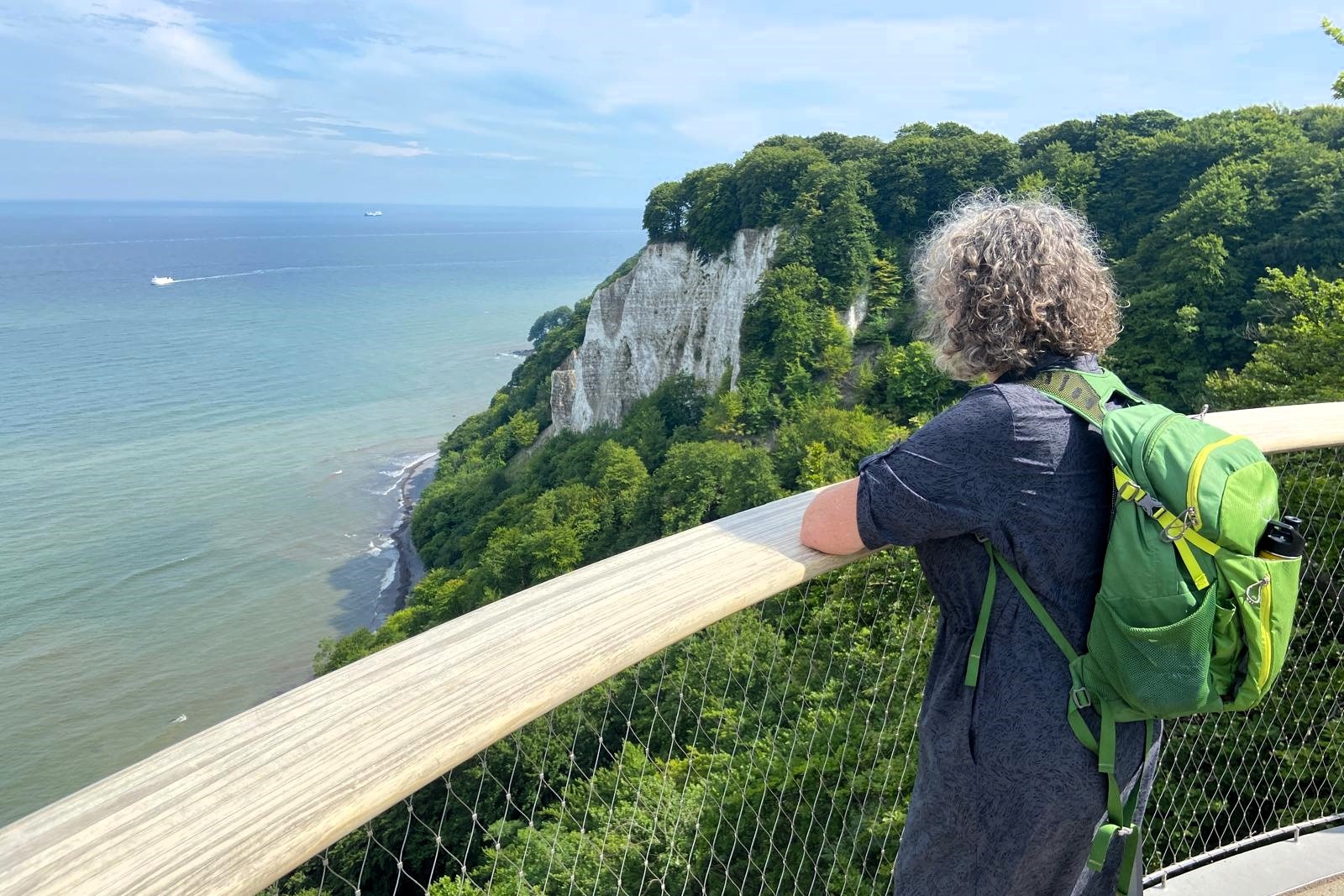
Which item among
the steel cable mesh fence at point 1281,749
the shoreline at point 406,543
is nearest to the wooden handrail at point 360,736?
the steel cable mesh fence at point 1281,749

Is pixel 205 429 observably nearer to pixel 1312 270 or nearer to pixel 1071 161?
pixel 1071 161

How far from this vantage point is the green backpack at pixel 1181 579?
4.85 ft

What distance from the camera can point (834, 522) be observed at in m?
1.73

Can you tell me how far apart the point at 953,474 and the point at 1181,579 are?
1.44ft

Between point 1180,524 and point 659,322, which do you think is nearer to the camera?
point 1180,524

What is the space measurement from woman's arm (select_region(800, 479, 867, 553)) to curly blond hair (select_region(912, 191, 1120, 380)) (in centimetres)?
38

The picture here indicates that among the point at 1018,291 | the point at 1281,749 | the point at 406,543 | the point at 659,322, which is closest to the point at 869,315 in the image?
the point at 659,322

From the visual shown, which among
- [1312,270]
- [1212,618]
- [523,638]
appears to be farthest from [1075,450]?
[1312,270]

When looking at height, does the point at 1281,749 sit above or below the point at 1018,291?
below

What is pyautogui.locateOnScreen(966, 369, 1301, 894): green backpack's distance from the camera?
1.48 metres

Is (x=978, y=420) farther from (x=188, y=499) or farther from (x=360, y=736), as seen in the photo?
(x=188, y=499)

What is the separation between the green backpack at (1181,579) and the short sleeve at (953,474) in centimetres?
18

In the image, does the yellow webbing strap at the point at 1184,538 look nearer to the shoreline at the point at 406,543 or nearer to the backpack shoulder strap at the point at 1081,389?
the backpack shoulder strap at the point at 1081,389

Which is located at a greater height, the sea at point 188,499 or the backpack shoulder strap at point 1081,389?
the backpack shoulder strap at point 1081,389
